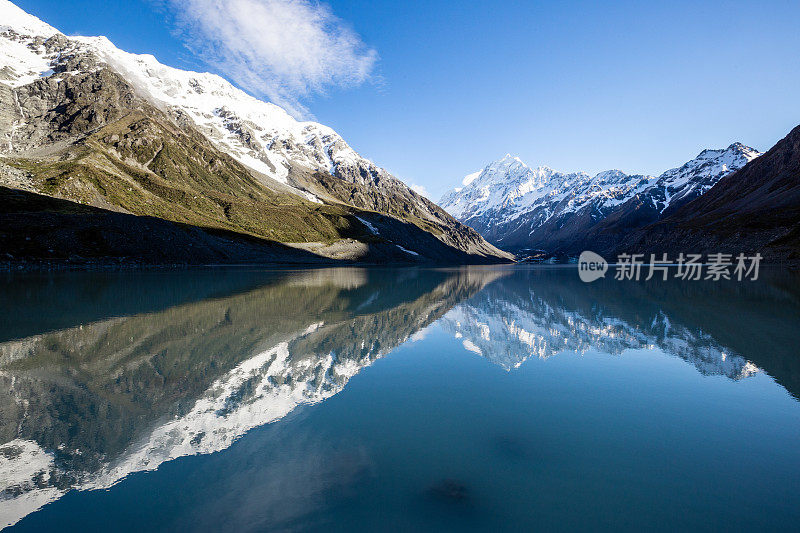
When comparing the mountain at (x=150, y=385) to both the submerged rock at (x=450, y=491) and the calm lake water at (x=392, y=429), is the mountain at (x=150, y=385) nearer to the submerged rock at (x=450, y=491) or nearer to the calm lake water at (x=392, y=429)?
the calm lake water at (x=392, y=429)

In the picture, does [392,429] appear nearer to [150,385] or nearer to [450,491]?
[450,491]

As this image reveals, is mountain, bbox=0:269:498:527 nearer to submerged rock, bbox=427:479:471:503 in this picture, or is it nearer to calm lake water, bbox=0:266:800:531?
calm lake water, bbox=0:266:800:531

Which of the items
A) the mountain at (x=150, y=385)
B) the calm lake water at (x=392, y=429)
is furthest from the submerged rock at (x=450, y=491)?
the mountain at (x=150, y=385)

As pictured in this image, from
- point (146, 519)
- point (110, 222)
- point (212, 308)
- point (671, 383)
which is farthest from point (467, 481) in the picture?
point (110, 222)

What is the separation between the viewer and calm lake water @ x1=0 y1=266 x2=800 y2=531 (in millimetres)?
6672

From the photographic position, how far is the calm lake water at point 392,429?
667 centimetres

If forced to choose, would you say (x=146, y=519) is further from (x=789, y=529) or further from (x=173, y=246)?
(x=173, y=246)

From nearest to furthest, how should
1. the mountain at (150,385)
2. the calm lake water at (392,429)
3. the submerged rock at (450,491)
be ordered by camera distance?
the calm lake water at (392,429)
the submerged rock at (450,491)
the mountain at (150,385)

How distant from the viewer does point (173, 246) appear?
102 meters

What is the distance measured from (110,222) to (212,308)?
85.1 meters

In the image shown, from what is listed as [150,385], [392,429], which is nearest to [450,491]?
[392,429]

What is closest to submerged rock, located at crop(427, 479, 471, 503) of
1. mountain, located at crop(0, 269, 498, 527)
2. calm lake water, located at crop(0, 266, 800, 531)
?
calm lake water, located at crop(0, 266, 800, 531)

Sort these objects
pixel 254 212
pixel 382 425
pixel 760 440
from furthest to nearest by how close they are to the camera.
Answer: pixel 254 212, pixel 382 425, pixel 760 440

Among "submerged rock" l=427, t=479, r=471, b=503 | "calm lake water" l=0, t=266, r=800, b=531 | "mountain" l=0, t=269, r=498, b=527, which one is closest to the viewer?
"calm lake water" l=0, t=266, r=800, b=531
